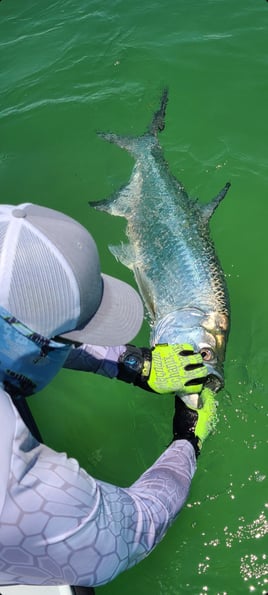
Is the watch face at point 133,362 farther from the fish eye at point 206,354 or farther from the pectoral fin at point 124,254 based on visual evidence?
the pectoral fin at point 124,254

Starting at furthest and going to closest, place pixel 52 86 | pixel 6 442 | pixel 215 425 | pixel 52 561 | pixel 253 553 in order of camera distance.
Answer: pixel 52 86 < pixel 215 425 < pixel 253 553 < pixel 52 561 < pixel 6 442

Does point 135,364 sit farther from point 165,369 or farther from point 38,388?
point 38,388

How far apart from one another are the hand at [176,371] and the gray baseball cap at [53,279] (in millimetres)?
1122

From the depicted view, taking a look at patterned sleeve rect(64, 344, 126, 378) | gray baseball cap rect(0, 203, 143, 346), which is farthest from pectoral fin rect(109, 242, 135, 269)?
gray baseball cap rect(0, 203, 143, 346)

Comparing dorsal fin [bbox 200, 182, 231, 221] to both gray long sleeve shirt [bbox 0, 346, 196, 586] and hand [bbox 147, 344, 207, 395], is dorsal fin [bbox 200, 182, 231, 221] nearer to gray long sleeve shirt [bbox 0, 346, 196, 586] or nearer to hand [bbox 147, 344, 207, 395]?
hand [bbox 147, 344, 207, 395]

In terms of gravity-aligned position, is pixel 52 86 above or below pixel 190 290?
above

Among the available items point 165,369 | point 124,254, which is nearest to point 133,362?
point 165,369

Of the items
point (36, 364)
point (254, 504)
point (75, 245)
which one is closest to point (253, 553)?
point (254, 504)

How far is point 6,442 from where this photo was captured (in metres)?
1.79

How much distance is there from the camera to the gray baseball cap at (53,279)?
5.87ft

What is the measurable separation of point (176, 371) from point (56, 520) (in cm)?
151

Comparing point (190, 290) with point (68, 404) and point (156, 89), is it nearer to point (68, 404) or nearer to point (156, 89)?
point (68, 404)

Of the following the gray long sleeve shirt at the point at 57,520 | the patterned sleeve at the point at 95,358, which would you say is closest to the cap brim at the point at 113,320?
the gray long sleeve shirt at the point at 57,520

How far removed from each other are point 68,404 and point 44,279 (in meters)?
2.33
